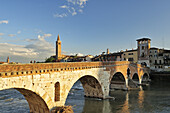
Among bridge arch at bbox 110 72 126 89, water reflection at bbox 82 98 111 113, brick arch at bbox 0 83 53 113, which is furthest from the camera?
bridge arch at bbox 110 72 126 89

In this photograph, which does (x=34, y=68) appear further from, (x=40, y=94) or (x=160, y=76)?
(x=160, y=76)

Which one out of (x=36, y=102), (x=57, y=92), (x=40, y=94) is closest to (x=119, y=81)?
(x=57, y=92)

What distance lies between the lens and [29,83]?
12.5 m

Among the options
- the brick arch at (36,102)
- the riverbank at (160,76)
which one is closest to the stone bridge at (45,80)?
the brick arch at (36,102)

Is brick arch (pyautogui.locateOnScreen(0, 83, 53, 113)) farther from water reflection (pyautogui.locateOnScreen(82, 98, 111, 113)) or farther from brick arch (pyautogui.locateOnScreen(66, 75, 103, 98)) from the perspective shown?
brick arch (pyautogui.locateOnScreen(66, 75, 103, 98))

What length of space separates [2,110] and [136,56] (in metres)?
58.9

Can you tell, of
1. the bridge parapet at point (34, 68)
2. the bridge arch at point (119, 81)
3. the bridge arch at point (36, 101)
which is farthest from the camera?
the bridge arch at point (119, 81)

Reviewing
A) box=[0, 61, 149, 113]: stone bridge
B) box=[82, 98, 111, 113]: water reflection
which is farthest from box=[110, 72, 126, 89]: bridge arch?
box=[0, 61, 149, 113]: stone bridge

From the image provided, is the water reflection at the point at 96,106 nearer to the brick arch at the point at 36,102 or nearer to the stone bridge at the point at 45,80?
the stone bridge at the point at 45,80

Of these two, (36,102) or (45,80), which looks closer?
(45,80)

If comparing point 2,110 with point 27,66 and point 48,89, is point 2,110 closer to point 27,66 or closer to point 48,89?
point 48,89

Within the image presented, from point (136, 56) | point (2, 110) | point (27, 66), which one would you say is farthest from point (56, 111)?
point (136, 56)

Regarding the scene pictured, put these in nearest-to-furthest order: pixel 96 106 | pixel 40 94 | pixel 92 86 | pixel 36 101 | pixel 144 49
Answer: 1. pixel 40 94
2. pixel 36 101
3. pixel 96 106
4. pixel 92 86
5. pixel 144 49

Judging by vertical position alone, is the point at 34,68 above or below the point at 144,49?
below
